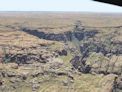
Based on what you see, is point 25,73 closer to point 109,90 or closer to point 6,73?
point 6,73

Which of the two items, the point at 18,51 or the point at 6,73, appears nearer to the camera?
the point at 6,73

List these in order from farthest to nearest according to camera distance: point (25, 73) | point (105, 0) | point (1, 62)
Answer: point (1, 62) < point (25, 73) < point (105, 0)

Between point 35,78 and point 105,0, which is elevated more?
point 105,0

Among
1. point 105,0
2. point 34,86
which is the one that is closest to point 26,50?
point 34,86

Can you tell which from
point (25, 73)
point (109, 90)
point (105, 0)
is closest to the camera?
point (105, 0)

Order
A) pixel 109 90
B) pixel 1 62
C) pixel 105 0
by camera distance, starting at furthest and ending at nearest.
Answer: pixel 1 62 < pixel 109 90 < pixel 105 0

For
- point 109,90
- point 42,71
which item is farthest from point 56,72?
point 109,90

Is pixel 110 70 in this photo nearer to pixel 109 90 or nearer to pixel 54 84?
pixel 109 90

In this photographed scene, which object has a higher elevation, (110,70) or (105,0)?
(105,0)

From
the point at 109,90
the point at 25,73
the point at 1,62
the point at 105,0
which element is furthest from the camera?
the point at 1,62
